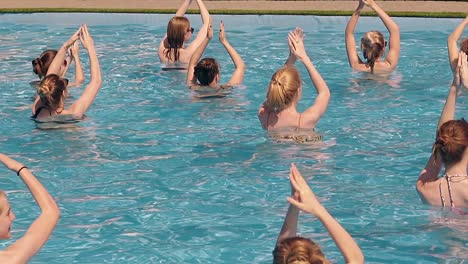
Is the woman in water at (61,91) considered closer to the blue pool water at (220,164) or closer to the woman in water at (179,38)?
the blue pool water at (220,164)

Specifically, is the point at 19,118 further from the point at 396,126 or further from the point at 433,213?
the point at 433,213

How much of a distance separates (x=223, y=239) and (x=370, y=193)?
5.19 ft

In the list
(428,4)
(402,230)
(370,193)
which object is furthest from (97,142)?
(428,4)

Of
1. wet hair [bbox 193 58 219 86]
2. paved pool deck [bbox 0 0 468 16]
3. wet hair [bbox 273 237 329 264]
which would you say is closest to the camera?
wet hair [bbox 273 237 329 264]

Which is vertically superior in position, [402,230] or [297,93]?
[297,93]

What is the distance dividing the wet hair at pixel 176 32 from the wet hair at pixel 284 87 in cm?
373

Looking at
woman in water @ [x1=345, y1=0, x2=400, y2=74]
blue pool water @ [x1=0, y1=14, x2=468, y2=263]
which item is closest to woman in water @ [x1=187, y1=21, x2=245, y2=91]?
blue pool water @ [x1=0, y1=14, x2=468, y2=263]

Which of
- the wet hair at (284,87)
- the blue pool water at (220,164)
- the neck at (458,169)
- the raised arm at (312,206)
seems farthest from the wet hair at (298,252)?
the wet hair at (284,87)

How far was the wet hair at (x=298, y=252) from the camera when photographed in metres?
4.77

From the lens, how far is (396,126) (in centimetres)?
1070

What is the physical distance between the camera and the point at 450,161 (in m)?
7.07

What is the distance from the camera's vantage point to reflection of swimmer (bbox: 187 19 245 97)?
38.6 ft

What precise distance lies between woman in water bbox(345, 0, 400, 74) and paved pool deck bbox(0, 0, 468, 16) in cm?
492

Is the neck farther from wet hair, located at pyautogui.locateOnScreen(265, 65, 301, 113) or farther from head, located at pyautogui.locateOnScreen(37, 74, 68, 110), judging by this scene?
head, located at pyautogui.locateOnScreen(37, 74, 68, 110)
